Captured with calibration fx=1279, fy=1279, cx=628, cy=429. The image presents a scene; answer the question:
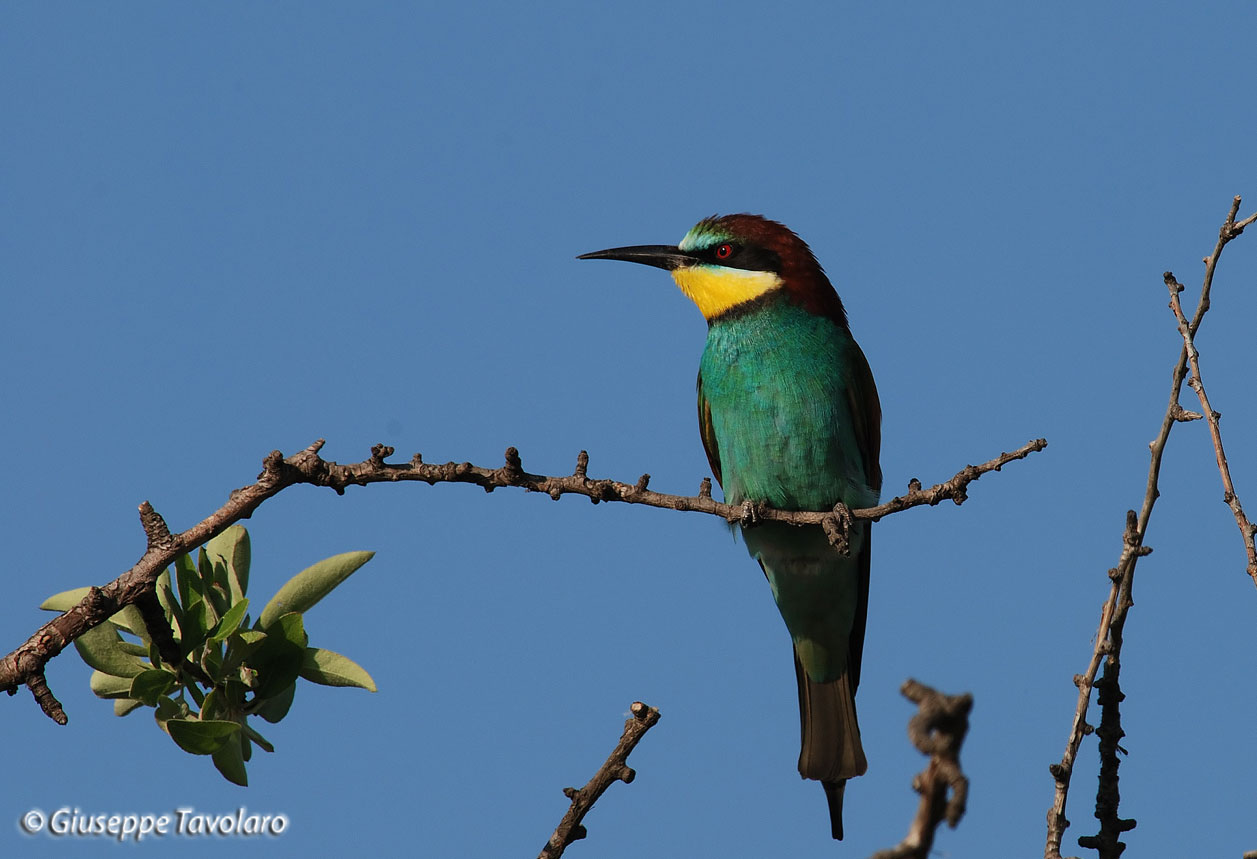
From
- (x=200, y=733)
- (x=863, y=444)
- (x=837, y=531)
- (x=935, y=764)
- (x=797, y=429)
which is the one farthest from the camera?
(x=863, y=444)

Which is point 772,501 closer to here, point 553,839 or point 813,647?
point 813,647

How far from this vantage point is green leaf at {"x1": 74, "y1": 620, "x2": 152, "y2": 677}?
222cm

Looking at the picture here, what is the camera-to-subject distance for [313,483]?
7.75ft

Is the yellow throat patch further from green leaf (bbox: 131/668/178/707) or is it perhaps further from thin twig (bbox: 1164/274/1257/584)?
green leaf (bbox: 131/668/178/707)

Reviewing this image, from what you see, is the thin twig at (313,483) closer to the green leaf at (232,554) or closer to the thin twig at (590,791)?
the green leaf at (232,554)

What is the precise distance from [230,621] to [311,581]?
0.57 ft

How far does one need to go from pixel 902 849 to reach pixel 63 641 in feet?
5.19

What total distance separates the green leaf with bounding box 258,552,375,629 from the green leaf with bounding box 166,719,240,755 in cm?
24


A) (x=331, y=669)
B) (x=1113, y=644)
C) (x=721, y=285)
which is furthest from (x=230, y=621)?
(x=721, y=285)

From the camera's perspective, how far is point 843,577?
16.9 ft

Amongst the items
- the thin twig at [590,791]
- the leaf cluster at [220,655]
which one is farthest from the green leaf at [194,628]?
the thin twig at [590,791]

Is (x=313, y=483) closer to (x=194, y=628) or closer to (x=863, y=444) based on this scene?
(x=194, y=628)

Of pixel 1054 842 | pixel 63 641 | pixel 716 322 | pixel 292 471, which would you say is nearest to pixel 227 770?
pixel 63 641

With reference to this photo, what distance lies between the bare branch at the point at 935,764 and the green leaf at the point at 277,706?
152 cm
